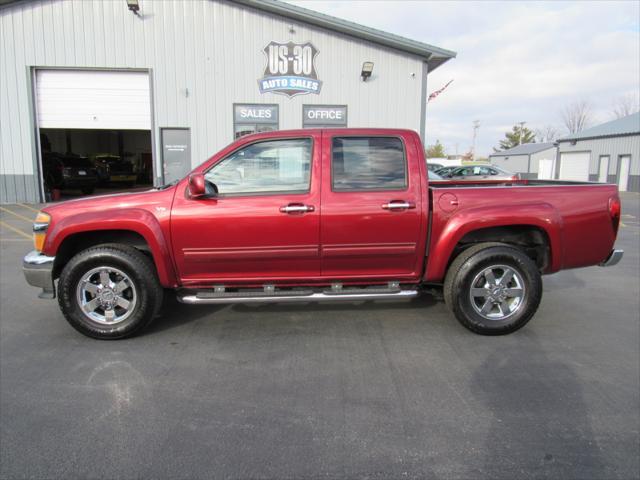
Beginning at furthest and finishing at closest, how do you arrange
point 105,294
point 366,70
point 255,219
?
point 366,70 < point 105,294 < point 255,219

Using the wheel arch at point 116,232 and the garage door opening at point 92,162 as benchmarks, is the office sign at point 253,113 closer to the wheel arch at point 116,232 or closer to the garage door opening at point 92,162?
the garage door opening at point 92,162

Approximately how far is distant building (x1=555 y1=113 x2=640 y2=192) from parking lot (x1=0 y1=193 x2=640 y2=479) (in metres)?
28.6

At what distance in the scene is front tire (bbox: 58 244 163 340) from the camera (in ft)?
13.0

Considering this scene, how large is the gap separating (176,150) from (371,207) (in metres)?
12.2

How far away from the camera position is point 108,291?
4047mm

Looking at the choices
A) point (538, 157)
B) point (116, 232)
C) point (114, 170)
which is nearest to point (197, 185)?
point (116, 232)

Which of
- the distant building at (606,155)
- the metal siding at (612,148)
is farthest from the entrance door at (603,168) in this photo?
the metal siding at (612,148)

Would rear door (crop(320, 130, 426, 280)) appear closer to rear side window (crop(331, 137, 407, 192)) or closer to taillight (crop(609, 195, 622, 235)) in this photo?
rear side window (crop(331, 137, 407, 192))

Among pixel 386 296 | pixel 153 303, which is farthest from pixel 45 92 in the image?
pixel 386 296

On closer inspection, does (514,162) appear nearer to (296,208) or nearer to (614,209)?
(614,209)

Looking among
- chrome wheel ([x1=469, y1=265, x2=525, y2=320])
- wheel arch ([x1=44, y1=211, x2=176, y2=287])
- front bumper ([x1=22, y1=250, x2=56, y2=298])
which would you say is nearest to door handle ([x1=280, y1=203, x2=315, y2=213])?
wheel arch ([x1=44, y1=211, x2=176, y2=287])

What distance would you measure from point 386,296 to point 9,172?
15261mm

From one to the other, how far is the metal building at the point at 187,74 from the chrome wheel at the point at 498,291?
459 inches

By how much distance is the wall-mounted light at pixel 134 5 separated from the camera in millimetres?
13391
